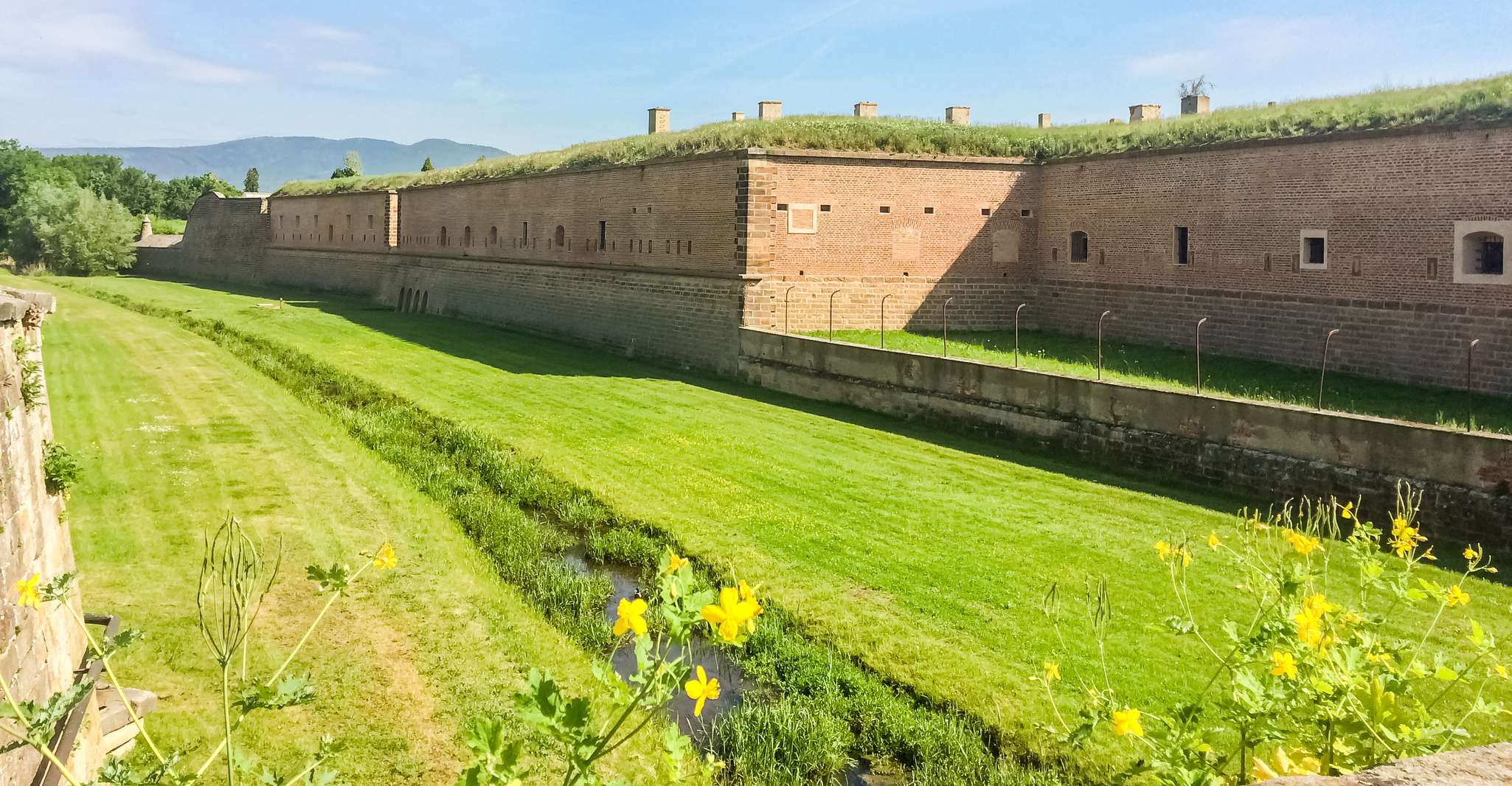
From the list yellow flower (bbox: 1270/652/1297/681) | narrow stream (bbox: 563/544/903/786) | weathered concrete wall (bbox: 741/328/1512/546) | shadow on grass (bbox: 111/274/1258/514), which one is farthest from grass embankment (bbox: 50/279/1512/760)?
yellow flower (bbox: 1270/652/1297/681)

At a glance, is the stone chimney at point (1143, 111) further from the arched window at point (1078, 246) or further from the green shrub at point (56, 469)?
the green shrub at point (56, 469)

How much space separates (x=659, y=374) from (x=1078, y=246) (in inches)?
354

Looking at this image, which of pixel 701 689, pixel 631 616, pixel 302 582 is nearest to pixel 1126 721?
pixel 701 689

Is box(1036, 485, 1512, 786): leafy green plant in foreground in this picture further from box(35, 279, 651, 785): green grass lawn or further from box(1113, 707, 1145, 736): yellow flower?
box(35, 279, 651, 785): green grass lawn

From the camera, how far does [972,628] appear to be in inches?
343

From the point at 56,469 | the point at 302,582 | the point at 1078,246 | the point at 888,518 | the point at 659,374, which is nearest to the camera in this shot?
the point at 56,469

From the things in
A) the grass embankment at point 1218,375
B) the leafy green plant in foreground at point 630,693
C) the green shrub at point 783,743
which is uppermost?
the grass embankment at point 1218,375

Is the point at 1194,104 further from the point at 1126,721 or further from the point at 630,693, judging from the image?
the point at 630,693

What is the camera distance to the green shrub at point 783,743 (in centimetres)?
686

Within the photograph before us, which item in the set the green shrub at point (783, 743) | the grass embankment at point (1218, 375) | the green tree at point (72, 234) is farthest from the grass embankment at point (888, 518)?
the green tree at point (72, 234)

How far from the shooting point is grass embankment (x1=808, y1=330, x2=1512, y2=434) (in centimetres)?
1334

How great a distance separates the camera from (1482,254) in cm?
1508

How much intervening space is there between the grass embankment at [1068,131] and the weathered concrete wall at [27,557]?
16652 mm

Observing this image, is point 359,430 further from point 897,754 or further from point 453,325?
point 453,325
